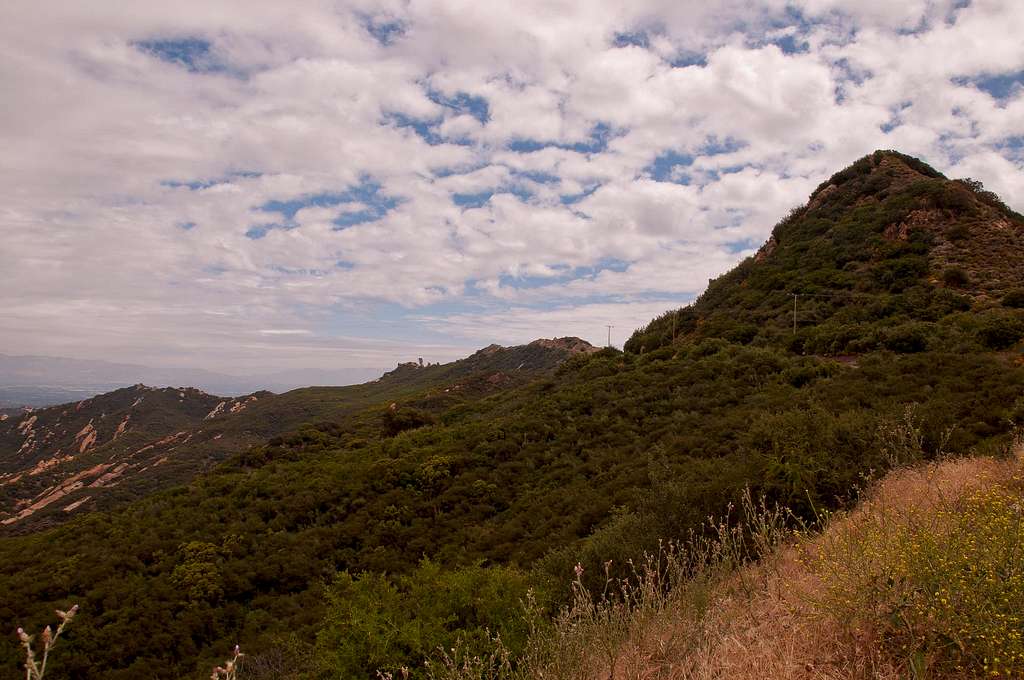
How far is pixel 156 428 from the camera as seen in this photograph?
2493 inches

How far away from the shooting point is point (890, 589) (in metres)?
2.91

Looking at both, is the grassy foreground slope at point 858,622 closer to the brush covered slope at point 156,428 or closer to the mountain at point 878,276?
the mountain at point 878,276

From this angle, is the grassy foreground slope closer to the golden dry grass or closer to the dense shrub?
the golden dry grass

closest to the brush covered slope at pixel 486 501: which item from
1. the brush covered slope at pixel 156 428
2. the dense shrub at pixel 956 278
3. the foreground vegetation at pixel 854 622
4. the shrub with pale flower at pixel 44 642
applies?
the dense shrub at pixel 956 278

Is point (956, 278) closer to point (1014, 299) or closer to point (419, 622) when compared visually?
point (1014, 299)

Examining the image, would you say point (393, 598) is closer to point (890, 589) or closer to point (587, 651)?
point (587, 651)

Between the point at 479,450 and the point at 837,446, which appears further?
the point at 479,450

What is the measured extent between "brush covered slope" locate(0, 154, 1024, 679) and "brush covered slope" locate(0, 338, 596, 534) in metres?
10.4

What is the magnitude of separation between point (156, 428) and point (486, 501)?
65.2 metres

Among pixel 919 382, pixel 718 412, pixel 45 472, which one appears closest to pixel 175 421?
pixel 45 472

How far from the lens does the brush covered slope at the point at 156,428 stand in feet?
104

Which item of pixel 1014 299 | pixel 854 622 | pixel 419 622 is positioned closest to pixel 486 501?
pixel 419 622

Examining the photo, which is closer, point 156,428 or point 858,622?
point 858,622

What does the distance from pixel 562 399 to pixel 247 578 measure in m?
12.5
